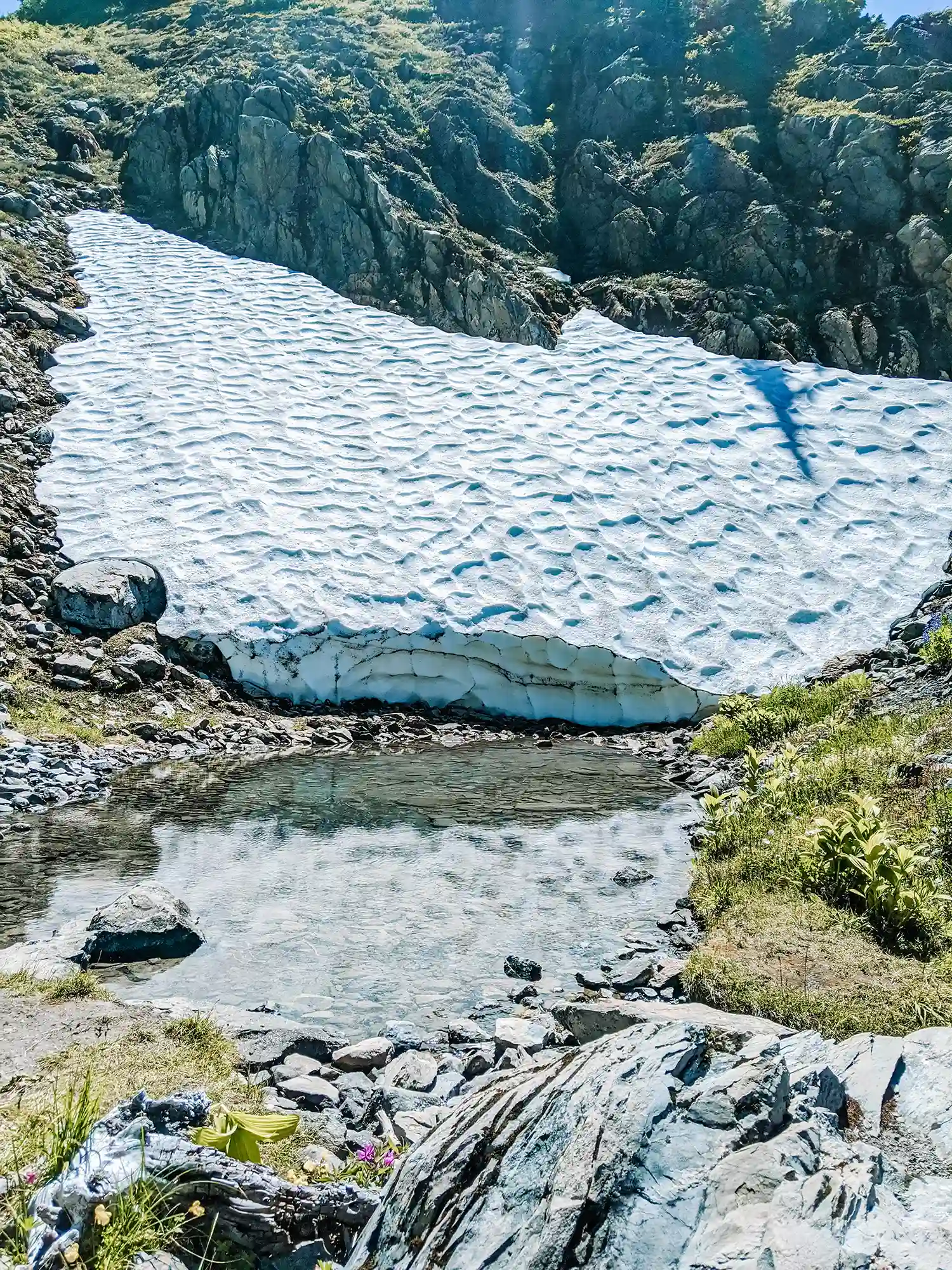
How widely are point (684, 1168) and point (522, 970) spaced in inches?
192

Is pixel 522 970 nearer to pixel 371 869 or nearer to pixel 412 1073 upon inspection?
pixel 412 1073

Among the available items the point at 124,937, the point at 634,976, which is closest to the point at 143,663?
the point at 124,937

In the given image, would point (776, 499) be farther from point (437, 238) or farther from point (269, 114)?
point (269, 114)

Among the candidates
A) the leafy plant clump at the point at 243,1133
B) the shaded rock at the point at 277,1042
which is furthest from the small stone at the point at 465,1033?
the leafy plant clump at the point at 243,1133

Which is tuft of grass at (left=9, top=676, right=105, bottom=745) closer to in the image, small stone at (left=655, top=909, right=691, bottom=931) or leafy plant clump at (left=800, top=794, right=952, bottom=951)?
small stone at (left=655, top=909, right=691, bottom=931)

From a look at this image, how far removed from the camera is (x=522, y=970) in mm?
7637

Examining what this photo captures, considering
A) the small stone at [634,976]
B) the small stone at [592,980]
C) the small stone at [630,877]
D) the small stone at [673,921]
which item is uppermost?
the small stone at [634,976]

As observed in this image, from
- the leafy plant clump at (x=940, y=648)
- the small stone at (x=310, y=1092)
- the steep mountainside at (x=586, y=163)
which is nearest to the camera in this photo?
the small stone at (x=310, y=1092)

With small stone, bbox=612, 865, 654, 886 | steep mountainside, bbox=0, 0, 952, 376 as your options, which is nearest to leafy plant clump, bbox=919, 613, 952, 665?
small stone, bbox=612, 865, 654, 886

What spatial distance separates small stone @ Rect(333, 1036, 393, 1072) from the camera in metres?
5.96

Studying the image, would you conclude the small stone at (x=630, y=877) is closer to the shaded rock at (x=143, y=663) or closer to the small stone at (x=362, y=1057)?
the small stone at (x=362, y=1057)

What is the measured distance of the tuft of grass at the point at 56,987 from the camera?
6.68 metres

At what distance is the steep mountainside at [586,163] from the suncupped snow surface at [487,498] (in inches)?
127

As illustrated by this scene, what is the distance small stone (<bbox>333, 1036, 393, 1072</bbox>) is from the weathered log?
6.89 feet
